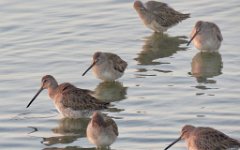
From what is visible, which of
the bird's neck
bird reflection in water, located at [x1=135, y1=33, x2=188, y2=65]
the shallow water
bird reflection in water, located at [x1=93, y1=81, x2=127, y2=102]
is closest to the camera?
the shallow water

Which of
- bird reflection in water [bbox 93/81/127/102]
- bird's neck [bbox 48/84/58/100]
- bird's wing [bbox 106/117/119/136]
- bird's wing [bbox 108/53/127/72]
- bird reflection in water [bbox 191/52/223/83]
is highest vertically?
bird's wing [bbox 108/53/127/72]

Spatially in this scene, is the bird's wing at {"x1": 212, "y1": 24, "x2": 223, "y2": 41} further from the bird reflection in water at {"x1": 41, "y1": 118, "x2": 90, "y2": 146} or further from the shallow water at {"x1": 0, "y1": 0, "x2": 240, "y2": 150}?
the bird reflection in water at {"x1": 41, "y1": 118, "x2": 90, "y2": 146}

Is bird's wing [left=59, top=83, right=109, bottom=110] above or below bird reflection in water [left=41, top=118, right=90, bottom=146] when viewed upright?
above

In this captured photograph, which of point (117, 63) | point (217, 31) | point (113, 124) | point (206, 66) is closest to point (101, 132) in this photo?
point (113, 124)

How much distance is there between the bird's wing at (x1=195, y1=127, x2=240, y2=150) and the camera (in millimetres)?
13469

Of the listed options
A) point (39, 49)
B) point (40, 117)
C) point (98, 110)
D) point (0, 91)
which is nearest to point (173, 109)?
point (98, 110)

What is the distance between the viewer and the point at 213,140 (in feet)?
44.7

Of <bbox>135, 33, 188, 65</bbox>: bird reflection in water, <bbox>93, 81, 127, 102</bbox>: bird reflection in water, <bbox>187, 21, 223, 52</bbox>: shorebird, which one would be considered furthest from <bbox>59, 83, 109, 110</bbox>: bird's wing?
<bbox>187, 21, 223, 52</bbox>: shorebird

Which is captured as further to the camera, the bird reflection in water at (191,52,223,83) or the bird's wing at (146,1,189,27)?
the bird's wing at (146,1,189,27)

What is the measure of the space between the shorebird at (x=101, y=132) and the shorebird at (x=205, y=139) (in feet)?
3.23

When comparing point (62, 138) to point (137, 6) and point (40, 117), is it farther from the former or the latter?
point (137, 6)

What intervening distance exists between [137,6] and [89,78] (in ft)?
13.8

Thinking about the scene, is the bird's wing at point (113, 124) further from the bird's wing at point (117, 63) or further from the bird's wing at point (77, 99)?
the bird's wing at point (117, 63)

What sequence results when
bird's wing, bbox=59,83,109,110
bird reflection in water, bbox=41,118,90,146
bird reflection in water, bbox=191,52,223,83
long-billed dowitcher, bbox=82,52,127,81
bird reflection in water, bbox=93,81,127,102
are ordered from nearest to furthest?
bird reflection in water, bbox=41,118,90,146 < bird's wing, bbox=59,83,109,110 < bird reflection in water, bbox=93,81,127,102 < long-billed dowitcher, bbox=82,52,127,81 < bird reflection in water, bbox=191,52,223,83
